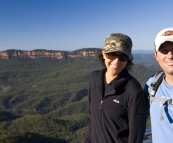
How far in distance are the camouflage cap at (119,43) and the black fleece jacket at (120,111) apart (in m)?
0.29

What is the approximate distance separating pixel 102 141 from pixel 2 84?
152 m

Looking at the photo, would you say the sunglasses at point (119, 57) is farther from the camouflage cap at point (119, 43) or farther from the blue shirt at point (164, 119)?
the blue shirt at point (164, 119)

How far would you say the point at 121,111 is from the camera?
235cm

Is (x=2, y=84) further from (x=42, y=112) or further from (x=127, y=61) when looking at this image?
(x=127, y=61)

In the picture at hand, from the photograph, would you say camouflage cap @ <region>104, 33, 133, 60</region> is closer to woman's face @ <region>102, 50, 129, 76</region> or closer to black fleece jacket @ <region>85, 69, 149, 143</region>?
woman's face @ <region>102, 50, 129, 76</region>

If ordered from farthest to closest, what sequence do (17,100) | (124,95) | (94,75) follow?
(17,100) → (94,75) → (124,95)

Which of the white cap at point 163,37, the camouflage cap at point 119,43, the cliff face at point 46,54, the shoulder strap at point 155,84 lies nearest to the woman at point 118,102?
the camouflage cap at point 119,43

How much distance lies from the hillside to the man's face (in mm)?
1646

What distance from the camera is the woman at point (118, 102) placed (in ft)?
7.39

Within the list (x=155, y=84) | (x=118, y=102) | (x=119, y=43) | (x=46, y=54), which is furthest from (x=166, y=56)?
(x=46, y=54)

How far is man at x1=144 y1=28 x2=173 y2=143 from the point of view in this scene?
2.03 meters

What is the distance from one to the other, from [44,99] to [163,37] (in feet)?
330

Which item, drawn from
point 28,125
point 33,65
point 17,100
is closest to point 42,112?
point 17,100

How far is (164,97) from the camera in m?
2.10
